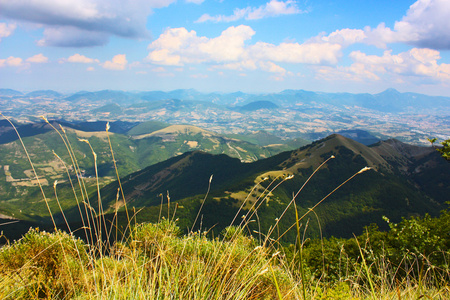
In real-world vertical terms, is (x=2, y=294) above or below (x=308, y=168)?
above

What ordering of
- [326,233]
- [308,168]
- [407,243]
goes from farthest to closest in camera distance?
[308,168] < [326,233] < [407,243]

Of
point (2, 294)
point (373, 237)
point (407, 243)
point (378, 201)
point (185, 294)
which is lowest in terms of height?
point (378, 201)

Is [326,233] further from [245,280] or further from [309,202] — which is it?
[245,280]

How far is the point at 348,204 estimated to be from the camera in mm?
164000

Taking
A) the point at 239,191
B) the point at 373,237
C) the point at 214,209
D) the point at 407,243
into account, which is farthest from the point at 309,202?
the point at 407,243

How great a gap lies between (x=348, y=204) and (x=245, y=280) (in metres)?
185

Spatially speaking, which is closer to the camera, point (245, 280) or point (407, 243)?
point (245, 280)

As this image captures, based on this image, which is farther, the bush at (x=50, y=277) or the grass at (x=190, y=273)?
the bush at (x=50, y=277)

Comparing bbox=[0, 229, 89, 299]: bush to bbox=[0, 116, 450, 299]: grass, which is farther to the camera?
bbox=[0, 229, 89, 299]: bush

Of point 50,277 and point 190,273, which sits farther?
point 50,277

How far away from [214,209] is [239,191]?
29.2 metres

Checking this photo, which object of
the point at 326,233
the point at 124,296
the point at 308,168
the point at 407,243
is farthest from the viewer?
the point at 308,168

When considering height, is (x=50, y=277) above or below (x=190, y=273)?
below

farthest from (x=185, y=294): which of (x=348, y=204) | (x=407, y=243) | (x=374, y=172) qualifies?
(x=374, y=172)
